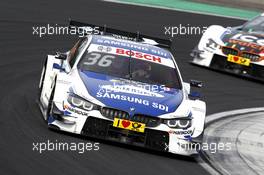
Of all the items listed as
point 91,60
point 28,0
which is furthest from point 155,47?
point 28,0

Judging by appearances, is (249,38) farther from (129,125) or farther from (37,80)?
(129,125)

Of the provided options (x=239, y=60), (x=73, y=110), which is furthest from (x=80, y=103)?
(x=239, y=60)

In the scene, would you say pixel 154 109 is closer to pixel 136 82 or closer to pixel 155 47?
pixel 136 82

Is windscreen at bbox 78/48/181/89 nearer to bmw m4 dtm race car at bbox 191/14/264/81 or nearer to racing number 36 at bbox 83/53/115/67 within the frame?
racing number 36 at bbox 83/53/115/67

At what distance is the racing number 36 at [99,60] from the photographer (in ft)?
37.3

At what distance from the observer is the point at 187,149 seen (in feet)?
34.0

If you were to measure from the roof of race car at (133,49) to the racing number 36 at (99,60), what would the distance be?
0.50 ft

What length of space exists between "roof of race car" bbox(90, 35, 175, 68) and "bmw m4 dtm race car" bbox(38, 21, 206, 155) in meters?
0.02

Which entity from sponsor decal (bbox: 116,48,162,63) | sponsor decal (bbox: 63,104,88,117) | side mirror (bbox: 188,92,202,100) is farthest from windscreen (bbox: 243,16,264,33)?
sponsor decal (bbox: 63,104,88,117)

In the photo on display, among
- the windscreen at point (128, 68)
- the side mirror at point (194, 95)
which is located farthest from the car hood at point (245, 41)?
the side mirror at point (194, 95)

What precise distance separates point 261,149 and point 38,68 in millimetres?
5073

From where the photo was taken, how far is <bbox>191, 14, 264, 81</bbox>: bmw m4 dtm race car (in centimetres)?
1728

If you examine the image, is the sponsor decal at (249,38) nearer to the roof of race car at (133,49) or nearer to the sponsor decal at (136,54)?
the roof of race car at (133,49)

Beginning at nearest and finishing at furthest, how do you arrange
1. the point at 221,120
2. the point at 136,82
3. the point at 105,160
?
1. the point at 105,160
2. the point at 136,82
3. the point at 221,120
